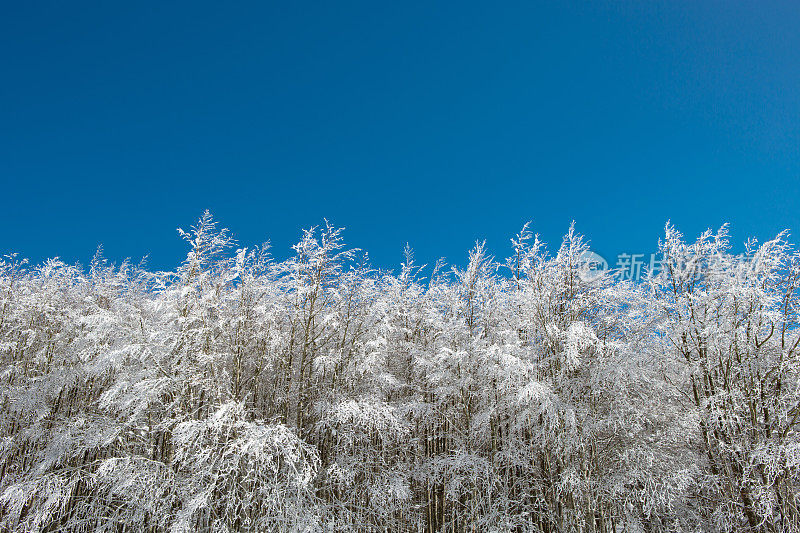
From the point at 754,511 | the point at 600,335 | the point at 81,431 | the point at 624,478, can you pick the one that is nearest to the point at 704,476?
the point at 754,511

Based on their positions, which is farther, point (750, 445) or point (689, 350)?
point (689, 350)

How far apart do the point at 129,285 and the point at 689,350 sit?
16424 mm

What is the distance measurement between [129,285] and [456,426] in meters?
11.4

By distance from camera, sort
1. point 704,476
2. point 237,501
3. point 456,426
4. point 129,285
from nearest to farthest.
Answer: point 237,501 → point 704,476 → point 456,426 → point 129,285

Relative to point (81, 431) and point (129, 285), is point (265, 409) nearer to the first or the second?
point (81, 431)

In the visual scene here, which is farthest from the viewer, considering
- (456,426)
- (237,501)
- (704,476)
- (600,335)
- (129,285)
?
(129,285)

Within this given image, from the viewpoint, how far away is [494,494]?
9.73 m

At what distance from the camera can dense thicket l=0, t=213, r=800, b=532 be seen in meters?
8.35

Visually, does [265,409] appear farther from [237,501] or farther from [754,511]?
[754,511]

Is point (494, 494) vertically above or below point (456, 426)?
below

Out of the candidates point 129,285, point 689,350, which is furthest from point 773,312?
point 129,285

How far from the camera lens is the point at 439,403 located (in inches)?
424

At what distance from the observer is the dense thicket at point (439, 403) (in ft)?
27.4

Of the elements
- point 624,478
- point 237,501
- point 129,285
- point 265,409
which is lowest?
point 237,501
